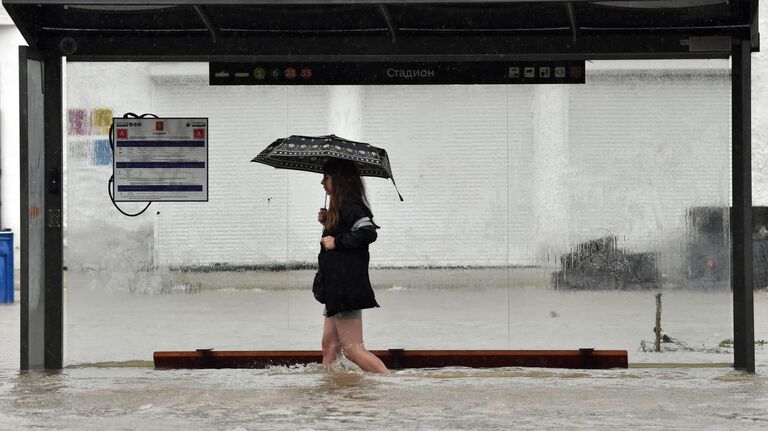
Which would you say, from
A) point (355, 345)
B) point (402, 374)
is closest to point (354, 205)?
point (355, 345)

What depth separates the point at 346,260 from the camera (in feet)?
28.2

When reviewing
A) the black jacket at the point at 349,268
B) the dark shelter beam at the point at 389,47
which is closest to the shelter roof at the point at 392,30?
the dark shelter beam at the point at 389,47

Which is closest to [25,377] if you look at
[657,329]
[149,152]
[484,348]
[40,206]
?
[40,206]

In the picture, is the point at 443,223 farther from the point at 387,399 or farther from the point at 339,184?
the point at 387,399

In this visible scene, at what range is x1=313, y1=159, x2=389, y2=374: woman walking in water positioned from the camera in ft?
28.0

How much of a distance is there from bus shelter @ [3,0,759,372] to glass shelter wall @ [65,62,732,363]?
0.21 meters

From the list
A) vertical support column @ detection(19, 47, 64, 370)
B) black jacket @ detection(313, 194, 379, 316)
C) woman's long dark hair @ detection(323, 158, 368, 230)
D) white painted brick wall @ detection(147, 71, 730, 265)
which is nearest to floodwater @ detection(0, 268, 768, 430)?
vertical support column @ detection(19, 47, 64, 370)

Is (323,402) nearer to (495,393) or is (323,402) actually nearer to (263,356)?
(495,393)

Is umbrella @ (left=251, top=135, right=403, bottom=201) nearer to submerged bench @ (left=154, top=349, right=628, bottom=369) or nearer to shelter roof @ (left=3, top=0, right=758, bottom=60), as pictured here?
shelter roof @ (left=3, top=0, right=758, bottom=60)

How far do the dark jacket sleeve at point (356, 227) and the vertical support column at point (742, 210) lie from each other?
2.67 m

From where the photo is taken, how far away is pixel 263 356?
972 cm

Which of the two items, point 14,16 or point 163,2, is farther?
point 14,16

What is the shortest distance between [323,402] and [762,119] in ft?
49.7

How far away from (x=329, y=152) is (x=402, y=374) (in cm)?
156
